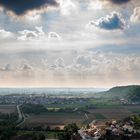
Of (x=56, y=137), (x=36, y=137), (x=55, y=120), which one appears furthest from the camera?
(x=55, y=120)

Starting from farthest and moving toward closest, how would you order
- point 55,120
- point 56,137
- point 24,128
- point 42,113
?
point 42,113 → point 55,120 → point 24,128 → point 56,137

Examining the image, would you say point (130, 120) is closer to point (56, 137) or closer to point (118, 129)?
point (118, 129)

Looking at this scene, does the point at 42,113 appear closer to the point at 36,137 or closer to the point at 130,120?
the point at 130,120

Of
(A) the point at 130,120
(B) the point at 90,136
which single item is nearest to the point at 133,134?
(B) the point at 90,136

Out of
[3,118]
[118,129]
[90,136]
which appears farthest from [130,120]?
[3,118]

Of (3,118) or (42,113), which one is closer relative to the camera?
(3,118)

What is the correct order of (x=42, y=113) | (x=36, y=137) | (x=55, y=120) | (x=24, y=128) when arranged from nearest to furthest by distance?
1. (x=36, y=137)
2. (x=24, y=128)
3. (x=55, y=120)
4. (x=42, y=113)

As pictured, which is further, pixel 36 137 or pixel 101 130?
pixel 101 130

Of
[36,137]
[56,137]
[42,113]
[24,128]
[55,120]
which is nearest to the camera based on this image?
[36,137]
